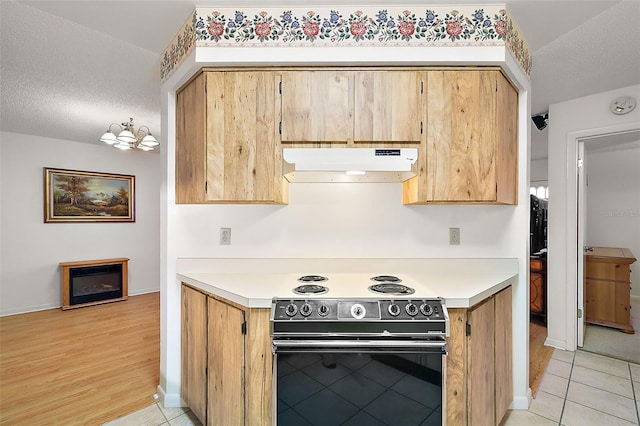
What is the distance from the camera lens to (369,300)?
4.77 feet

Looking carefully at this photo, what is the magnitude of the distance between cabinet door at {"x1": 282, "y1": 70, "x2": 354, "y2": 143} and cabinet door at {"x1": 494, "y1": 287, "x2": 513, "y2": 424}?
1.35 metres

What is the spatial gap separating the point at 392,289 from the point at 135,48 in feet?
7.53

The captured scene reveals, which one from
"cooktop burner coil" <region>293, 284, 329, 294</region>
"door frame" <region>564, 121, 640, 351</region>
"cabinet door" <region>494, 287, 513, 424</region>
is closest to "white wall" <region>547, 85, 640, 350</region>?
"door frame" <region>564, 121, 640, 351</region>

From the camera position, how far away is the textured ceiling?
1650mm

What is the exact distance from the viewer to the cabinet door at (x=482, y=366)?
1.51m

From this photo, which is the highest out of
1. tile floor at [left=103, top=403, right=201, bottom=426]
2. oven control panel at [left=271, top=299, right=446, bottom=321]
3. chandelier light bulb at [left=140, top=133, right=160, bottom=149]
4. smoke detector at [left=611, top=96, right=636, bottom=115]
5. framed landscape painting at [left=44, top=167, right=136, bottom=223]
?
smoke detector at [left=611, top=96, right=636, bottom=115]

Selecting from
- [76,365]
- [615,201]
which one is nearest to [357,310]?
[76,365]

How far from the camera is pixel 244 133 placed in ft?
5.66

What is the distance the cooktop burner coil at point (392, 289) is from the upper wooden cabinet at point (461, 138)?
521mm

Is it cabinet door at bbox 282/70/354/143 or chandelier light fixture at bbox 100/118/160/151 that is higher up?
chandelier light fixture at bbox 100/118/160/151

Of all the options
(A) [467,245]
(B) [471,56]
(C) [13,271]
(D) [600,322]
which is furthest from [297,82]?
(C) [13,271]

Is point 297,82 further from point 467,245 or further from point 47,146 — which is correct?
point 47,146

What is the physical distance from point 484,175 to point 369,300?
100 cm

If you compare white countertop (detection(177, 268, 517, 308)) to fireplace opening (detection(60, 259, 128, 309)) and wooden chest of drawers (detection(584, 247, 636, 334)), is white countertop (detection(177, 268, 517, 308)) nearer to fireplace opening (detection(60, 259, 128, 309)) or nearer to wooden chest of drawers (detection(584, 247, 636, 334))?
wooden chest of drawers (detection(584, 247, 636, 334))
